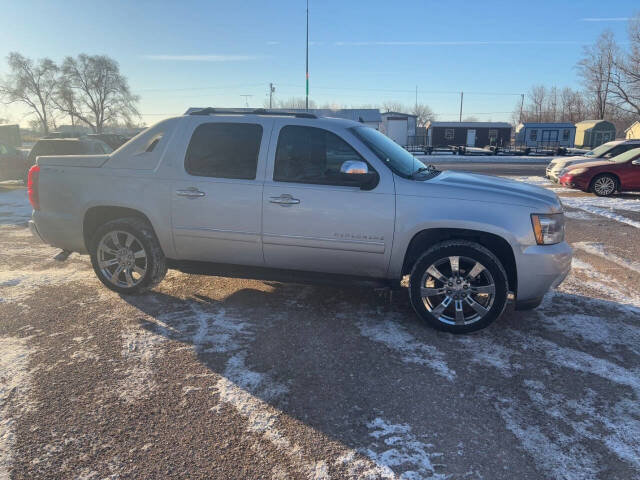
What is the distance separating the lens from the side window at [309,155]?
4.05m

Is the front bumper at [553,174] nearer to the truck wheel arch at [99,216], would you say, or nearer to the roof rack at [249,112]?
the roof rack at [249,112]

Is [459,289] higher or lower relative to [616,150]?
lower

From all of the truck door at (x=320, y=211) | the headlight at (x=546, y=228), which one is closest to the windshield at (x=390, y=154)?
the truck door at (x=320, y=211)

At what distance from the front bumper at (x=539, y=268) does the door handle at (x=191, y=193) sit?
3.04m

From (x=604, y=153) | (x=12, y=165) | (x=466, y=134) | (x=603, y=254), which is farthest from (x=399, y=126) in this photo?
(x=603, y=254)

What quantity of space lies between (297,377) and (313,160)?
2020 millimetres

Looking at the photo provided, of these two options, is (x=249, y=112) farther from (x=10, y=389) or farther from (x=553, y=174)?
(x=553, y=174)

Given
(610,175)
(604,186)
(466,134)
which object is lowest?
(604,186)

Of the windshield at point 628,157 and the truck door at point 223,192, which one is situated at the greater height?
the windshield at point 628,157

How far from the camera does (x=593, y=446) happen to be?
249 cm

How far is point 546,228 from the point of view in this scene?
3.73m

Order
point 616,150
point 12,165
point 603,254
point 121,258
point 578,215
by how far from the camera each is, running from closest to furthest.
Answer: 1. point 121,258
2. point 603,254
3. point 578,215
4. point 616,150
5. point 12,165

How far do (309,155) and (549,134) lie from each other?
2208 inches

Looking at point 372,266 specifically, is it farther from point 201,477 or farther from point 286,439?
point 201,477
